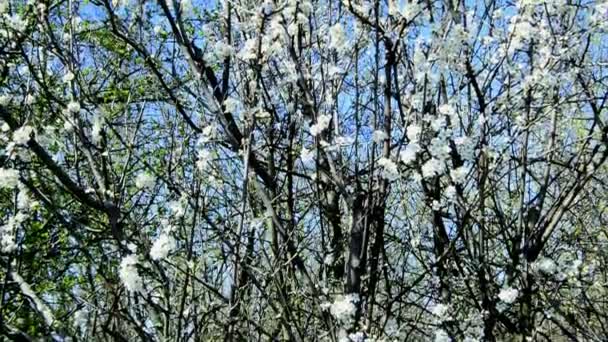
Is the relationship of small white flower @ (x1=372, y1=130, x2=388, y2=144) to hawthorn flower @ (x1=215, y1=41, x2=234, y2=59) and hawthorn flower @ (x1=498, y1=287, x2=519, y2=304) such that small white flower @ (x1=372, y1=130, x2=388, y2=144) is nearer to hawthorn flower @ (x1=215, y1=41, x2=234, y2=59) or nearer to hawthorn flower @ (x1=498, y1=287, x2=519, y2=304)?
hawthorn flower @ (x1=215, y1=41, x2=234, y2=59)

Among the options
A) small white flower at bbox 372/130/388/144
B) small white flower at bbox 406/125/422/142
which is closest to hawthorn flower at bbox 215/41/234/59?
small white flower at bbox 372/130/388/144

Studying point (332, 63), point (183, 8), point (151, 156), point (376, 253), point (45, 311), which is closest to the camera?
point (45, 311)

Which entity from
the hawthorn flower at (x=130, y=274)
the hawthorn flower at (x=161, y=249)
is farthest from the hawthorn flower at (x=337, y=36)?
the hawthorn flower at (x=130, y=274)

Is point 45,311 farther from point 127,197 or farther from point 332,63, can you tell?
point 127,197

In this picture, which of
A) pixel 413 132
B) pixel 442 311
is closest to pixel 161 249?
pixel 413 132

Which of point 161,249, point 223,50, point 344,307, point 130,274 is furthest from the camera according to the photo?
point 223,50

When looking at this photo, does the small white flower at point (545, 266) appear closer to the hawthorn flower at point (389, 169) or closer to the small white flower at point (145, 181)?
the hawthorn flower at point (389, 169)

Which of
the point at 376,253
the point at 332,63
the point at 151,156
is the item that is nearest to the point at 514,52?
the point at 332,63

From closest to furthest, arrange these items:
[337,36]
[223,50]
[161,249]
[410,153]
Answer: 1. [161,249]
2. [410,153]
3. [337,36]
4. [223,50]

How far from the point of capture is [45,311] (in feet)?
9.80

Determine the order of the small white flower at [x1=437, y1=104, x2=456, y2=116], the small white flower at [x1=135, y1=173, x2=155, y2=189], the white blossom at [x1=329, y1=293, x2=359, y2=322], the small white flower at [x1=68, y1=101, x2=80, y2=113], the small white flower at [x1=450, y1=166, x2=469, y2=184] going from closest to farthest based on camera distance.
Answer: the white blossom at [x1=329, y1=293, x2=359, y2=322], the small white flower at [x1=68, y1=101, x2=80, y2=113], the small white flower at [x1=437, y1=104, x2=456, y2=116], the small white flower at [x1=450, y1=166, x2=469, y2=184], the small white flower at [x1=135, y1=173, x2=155, y2=189]

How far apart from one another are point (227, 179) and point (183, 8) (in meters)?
1.35

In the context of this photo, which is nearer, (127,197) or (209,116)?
(209,116)

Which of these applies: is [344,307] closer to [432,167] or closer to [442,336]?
[442,336]
